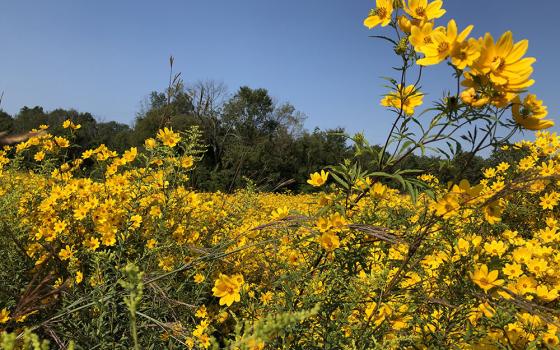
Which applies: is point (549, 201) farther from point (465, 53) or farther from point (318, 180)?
point (465, 53)

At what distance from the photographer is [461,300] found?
146 cm

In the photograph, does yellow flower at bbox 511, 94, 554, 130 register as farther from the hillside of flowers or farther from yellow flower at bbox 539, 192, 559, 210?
yellow flower at bbox 539, 192, 559, 210

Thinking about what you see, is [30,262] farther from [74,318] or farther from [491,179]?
[491,179]

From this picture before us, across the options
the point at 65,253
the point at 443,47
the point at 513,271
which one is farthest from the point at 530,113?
the point at 65,253

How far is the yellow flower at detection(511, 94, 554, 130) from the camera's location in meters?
1.04

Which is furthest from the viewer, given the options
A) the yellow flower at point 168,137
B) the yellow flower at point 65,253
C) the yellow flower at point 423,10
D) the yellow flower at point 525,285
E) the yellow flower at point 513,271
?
the yellow flower at point 168,137

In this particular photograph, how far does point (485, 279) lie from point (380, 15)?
3.42 ft

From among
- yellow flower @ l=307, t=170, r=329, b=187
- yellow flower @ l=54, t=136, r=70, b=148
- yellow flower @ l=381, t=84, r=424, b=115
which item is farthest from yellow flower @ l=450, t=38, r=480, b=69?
yellow flower @ l=54, t=136, r=70, b=148

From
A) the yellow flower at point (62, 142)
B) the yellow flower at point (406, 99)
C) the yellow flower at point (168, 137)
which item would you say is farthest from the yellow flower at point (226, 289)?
the yellow flower at point (62, 142)

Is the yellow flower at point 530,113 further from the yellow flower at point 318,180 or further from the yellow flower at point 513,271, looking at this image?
the yellow flower at point 513,271

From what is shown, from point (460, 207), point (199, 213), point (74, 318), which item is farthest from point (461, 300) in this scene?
point (199, 213)

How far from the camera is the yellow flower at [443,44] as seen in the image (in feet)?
3.33

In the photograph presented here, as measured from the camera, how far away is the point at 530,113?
105 cm

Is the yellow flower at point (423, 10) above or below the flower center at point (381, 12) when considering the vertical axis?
below
